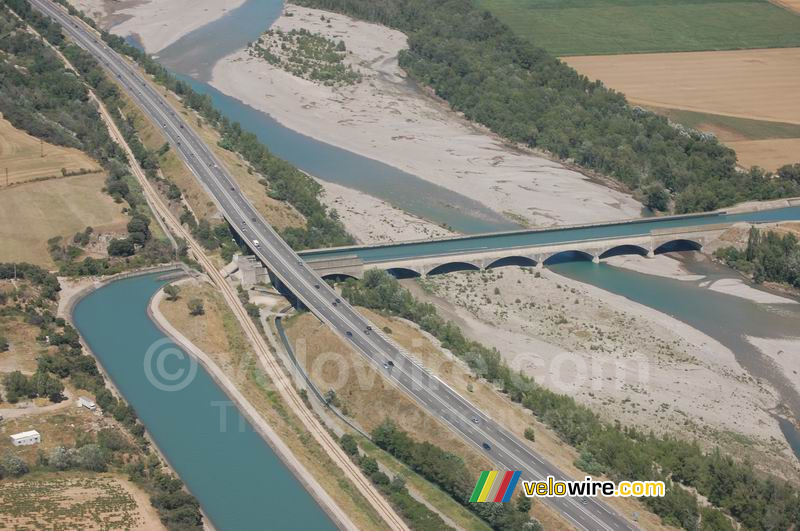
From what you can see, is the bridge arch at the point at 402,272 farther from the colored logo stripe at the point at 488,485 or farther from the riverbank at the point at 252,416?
the colored logo stripe at the point at 488,485

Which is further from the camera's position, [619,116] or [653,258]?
[619,116]

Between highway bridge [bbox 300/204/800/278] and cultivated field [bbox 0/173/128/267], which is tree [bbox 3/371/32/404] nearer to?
cultivated field [bbox 0/173/128/267]

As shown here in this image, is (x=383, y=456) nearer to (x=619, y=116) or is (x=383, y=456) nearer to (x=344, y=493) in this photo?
(x=344, y=493)

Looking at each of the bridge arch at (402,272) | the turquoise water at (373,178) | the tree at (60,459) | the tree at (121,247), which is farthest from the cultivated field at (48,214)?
the tree at (60,459)

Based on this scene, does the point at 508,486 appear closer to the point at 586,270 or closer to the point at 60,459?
the point at 60,459

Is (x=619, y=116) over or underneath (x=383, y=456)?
over

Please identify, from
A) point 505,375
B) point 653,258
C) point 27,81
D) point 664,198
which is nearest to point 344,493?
point 505,375
